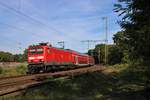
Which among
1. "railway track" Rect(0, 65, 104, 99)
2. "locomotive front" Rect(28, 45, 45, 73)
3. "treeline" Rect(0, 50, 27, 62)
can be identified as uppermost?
"treeline" Rect(0, 50, 27, 62)

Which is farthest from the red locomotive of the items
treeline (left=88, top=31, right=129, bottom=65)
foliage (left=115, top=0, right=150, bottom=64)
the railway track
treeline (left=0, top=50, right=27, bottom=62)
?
treeline (left=0, top=50, right=27, bottom=62)

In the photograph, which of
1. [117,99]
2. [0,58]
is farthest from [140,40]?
[0,58]

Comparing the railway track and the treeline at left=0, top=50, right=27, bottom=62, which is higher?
the treeline at left=0, top=50, right=27, bottom=62

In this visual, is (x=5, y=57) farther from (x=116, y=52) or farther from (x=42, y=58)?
(x=42, y=58)

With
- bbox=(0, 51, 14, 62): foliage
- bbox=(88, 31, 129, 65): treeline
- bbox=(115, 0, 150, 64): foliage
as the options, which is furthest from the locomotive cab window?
bbox=(0, 51, 14, 62): foliage

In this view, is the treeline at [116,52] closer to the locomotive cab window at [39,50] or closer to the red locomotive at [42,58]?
the red locomotive at [42,58]

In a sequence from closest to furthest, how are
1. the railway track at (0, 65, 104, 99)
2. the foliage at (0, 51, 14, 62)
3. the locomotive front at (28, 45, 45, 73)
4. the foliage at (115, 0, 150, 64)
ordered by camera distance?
the foliage at (115, 0, 150, 64) < the railway track at (0, 65, 104, 99) < the locomotive front at (28, 45, 45, 73) < the foliage at (0, 51, 14, 62)

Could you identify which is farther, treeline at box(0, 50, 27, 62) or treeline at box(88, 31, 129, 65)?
treeline at box(0, 50, 27, 62)

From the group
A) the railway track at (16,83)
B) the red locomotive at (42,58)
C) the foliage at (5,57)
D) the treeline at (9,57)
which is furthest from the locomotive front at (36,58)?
the foliage at (5,57)

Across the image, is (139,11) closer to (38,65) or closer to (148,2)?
(148,2)

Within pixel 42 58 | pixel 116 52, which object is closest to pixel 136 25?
pixel 42 58

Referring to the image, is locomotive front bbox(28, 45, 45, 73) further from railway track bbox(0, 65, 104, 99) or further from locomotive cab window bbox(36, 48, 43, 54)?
railway track bbox(0, 65, 104, 99)

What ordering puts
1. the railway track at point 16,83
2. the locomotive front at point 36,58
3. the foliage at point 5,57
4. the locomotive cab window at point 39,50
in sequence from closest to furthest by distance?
the railway track at point 16,83
the locomotive front at point 36,58
the locomotive cab window at point 39,50
the foliage at point 5,57

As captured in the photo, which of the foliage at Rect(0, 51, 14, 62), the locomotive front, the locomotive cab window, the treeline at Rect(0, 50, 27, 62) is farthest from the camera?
the foliage at Rect(0, 51, 14, 62)
